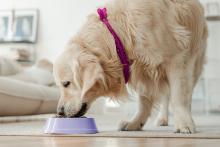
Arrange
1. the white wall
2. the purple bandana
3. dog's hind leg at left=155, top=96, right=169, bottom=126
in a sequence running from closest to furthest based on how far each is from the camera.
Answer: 1. the purple bandana
2. dog's hind leg at left=155, top=96, right=169, bottom=126
3. the white wall

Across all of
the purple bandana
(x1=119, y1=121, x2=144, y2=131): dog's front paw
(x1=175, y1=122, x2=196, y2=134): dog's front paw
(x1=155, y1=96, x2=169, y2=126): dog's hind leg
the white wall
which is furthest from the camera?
the white wall

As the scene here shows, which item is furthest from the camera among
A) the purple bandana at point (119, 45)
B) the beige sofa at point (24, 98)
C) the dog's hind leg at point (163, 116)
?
the beige sofa at point (24, 98)

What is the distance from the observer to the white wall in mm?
6402

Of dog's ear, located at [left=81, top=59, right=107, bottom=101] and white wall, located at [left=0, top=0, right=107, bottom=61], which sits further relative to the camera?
white wall, located at [left=0, top=0, right=107, bottom=61]

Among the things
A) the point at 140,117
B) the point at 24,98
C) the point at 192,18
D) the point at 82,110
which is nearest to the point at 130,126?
Answer: the point at 140,117

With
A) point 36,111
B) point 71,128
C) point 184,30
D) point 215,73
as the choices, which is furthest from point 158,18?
point 215,73

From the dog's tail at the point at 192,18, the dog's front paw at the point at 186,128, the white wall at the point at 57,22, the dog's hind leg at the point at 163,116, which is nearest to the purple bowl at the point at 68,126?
the dog's front paw at the point at 186,128

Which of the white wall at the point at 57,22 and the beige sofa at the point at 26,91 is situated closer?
the beige sofa at the point at 26,91

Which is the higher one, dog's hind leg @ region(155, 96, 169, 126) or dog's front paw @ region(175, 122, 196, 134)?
dog's front paw @ region(175, 122, 196, 134)

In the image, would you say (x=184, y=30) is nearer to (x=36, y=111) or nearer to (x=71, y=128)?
(x=71, y=128)

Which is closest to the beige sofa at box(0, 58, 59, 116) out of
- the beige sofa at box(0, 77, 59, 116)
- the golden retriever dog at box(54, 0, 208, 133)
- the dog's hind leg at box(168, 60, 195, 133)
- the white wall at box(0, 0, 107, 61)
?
the beige sofa at box(0, 77, 59, 116)

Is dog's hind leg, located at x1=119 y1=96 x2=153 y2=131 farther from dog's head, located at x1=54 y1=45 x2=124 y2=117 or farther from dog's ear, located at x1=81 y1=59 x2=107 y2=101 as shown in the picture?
dog's ear, located at x1=81 y1=59 x2=107 y2=101

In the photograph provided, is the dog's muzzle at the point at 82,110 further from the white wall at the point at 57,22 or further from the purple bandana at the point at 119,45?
the white wall at the point at 57,22

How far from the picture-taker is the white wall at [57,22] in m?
6.40
